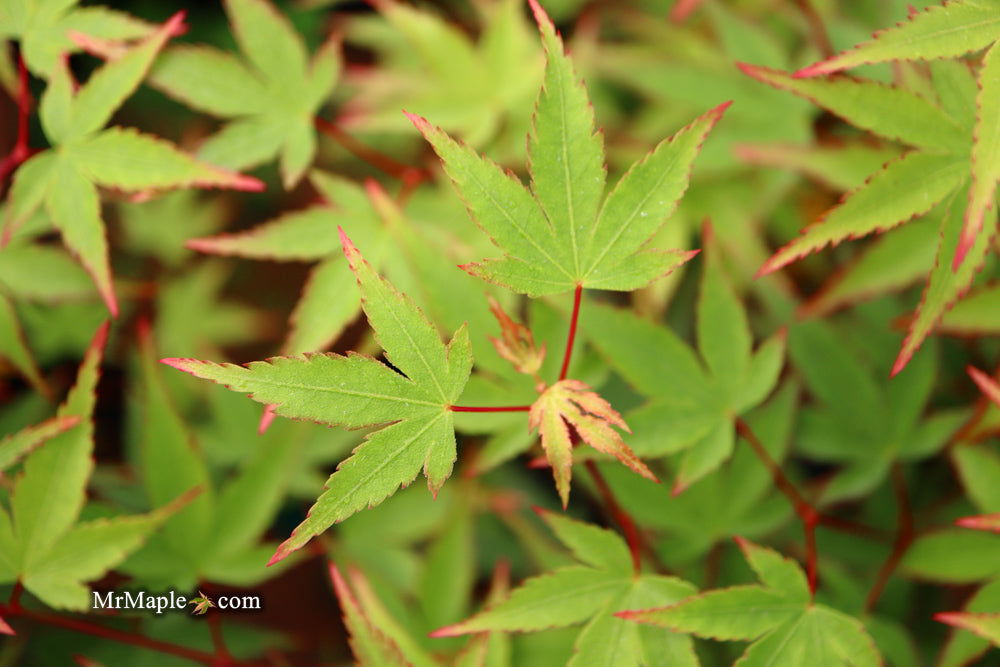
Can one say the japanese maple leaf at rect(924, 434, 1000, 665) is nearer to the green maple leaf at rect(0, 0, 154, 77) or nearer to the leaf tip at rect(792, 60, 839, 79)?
the leaf tip at rect(792, 60, 839, 79)

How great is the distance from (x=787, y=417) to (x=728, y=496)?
0.16 metres

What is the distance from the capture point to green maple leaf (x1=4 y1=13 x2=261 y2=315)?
3.10 feet

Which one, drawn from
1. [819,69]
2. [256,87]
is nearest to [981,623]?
[819,69]

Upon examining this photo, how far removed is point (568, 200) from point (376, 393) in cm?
28

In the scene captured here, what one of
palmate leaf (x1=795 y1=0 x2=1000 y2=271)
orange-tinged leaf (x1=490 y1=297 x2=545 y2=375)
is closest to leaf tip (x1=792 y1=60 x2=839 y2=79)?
palmate leaf (x1=795 y1=0 x2=1000 y2=271)

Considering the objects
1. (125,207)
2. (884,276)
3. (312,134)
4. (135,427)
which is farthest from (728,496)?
(125,207)

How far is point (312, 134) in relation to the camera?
3.72 ft

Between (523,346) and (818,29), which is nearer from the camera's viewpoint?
(523,346)

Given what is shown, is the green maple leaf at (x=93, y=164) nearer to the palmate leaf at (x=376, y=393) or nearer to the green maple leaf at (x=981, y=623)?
the palmate leaf at (x=376, y=393)

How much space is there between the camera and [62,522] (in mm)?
910

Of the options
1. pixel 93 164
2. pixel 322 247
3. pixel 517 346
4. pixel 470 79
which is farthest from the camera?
pixel 470 79

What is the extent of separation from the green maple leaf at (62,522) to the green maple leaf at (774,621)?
2.12 feet

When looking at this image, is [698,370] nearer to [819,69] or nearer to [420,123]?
[819,69]

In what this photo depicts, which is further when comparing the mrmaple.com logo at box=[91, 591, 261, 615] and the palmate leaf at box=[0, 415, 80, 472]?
the mrmaple.com logo at box=[91, 591, 261, 615]
